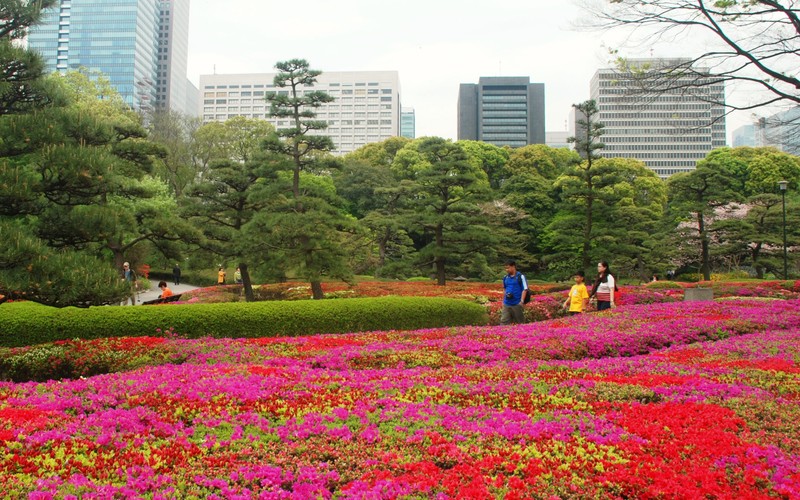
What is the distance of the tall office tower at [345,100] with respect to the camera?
441 ft

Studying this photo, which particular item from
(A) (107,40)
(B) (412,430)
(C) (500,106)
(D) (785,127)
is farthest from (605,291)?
(A) (107,40)

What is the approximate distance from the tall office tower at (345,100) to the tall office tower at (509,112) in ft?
75.9

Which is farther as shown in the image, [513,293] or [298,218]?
[298,218]

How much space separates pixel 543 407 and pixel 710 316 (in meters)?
8.07

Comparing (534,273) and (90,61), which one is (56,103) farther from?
(90,61)

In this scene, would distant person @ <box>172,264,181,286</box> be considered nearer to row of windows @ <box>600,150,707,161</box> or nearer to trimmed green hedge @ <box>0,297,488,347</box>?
trimmed green hedge @ <box>0,297,488,347</box>

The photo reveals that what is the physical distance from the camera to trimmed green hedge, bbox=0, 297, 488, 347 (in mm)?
9133

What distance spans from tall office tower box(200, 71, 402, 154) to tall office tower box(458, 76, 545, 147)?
23121 mm

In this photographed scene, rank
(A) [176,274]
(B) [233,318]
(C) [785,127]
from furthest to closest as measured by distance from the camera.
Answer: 1. (A) [176,274]
2. (C) [785,127]
3. (B) [233,318]

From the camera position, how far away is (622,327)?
9.62m

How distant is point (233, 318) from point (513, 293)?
16.9 ft

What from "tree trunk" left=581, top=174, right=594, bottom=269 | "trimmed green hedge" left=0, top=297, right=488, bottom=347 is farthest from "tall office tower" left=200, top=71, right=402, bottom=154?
"trimmed green hedge" left=0, top=297, right=488, bottom=347

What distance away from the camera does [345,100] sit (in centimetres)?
13662

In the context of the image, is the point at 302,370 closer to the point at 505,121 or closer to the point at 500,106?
the point at 505,121
